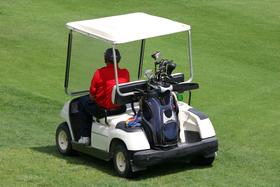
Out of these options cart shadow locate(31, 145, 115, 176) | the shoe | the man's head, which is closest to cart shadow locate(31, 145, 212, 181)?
cart shadow locate(31, 145, 115, 176)

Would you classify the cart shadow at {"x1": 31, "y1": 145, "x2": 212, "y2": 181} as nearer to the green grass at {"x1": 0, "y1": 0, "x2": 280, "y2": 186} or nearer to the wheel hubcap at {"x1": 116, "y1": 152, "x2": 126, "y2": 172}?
the green grass at {"x1": 0, "y1": 0, "x2": 280, "y2": 186}

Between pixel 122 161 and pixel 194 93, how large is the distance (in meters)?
5.61

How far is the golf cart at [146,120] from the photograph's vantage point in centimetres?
1112

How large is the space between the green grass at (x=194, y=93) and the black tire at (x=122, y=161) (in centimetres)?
12

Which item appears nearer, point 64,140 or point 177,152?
point 177,152

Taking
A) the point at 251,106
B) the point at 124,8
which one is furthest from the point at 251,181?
the point at 124,8

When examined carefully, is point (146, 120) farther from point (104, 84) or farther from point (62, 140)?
point (62, 140)

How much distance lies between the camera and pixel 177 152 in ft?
36.9

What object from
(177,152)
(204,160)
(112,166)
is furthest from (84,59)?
(204,160)

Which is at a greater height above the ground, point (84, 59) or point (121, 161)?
point (84, 59)

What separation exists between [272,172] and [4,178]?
3510mm

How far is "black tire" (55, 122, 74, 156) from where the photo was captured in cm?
1234

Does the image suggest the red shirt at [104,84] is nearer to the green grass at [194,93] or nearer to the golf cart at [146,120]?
the golf cart at [146,120]

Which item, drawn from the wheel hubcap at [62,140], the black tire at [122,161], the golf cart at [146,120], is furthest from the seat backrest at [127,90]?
the wheel hubcap at [62,140]
